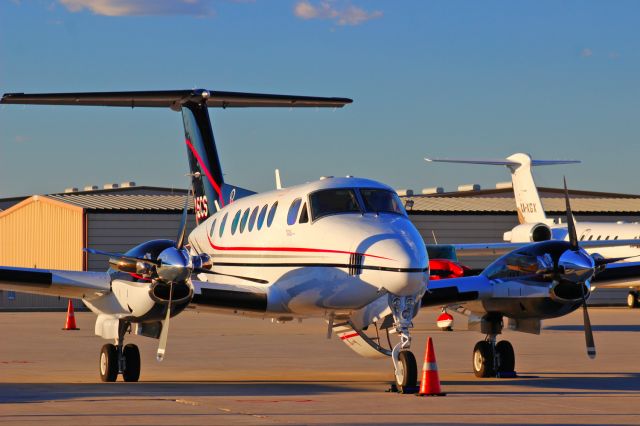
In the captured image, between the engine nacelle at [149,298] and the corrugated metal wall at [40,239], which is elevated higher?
the corrugated metal wall at [40,239]

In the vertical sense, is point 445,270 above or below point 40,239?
below

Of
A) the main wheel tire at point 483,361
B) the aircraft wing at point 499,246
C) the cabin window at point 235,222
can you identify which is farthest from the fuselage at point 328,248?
the aircraft wing at point 499,246

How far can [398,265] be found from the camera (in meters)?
14.5

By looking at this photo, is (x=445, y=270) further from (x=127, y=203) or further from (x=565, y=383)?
(x=127, y=203)

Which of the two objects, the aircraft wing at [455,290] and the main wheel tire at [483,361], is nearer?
the aircraft wing at [455,290]

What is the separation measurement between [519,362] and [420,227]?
39.6 meters

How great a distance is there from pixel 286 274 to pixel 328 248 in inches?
48.9

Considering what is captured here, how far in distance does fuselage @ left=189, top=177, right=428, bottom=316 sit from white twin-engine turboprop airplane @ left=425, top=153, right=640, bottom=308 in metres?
27.3

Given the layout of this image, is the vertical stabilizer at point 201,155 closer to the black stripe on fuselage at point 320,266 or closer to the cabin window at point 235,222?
the cabin window at point 235,222

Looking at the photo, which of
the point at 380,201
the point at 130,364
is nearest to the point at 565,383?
the point at 380,201

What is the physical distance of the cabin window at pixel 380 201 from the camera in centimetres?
1600

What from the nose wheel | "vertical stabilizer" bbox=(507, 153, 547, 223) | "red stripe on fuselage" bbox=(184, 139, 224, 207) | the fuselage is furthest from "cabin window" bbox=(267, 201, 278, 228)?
"vertical stabilizer" bbox=(507, 153, 547, 223)

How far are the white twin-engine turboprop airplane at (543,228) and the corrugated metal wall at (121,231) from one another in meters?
16.5

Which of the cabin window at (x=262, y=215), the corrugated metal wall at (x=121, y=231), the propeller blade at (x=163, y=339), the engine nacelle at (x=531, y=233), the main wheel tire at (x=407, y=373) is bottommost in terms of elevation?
the main wheel tire at (x=407, y=373)
